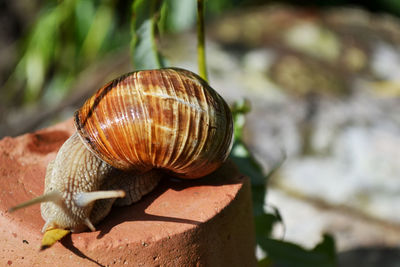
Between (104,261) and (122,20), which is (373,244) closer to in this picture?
(104,261)

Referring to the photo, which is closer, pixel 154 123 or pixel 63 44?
pixel 154 123

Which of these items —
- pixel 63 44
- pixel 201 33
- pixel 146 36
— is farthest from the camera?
pixel 63 44

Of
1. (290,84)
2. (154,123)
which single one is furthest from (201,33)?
(290,84)

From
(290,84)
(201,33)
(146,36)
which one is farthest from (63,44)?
(201,33)

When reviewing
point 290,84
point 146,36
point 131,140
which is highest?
point 146,36

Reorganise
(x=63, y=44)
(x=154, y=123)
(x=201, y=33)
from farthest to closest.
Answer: (x=63, y=44), (x=201, y=33), (x=154, y=123)

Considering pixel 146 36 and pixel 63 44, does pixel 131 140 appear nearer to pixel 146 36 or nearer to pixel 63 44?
pixel 146 36

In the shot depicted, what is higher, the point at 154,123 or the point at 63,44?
the point at 154,123

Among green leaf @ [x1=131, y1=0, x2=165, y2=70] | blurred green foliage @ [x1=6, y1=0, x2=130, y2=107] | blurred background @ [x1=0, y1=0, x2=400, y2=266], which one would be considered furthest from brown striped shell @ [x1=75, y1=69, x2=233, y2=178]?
blurred green foliage @ [x1=6, y1=0, x2=130, y2=107]

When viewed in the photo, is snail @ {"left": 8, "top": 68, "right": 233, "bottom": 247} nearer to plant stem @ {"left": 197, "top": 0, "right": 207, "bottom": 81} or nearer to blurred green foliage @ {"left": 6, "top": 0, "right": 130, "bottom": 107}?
plant stem @ {"left": 197, "top": 0, "right": 207, "bottom": 81}
